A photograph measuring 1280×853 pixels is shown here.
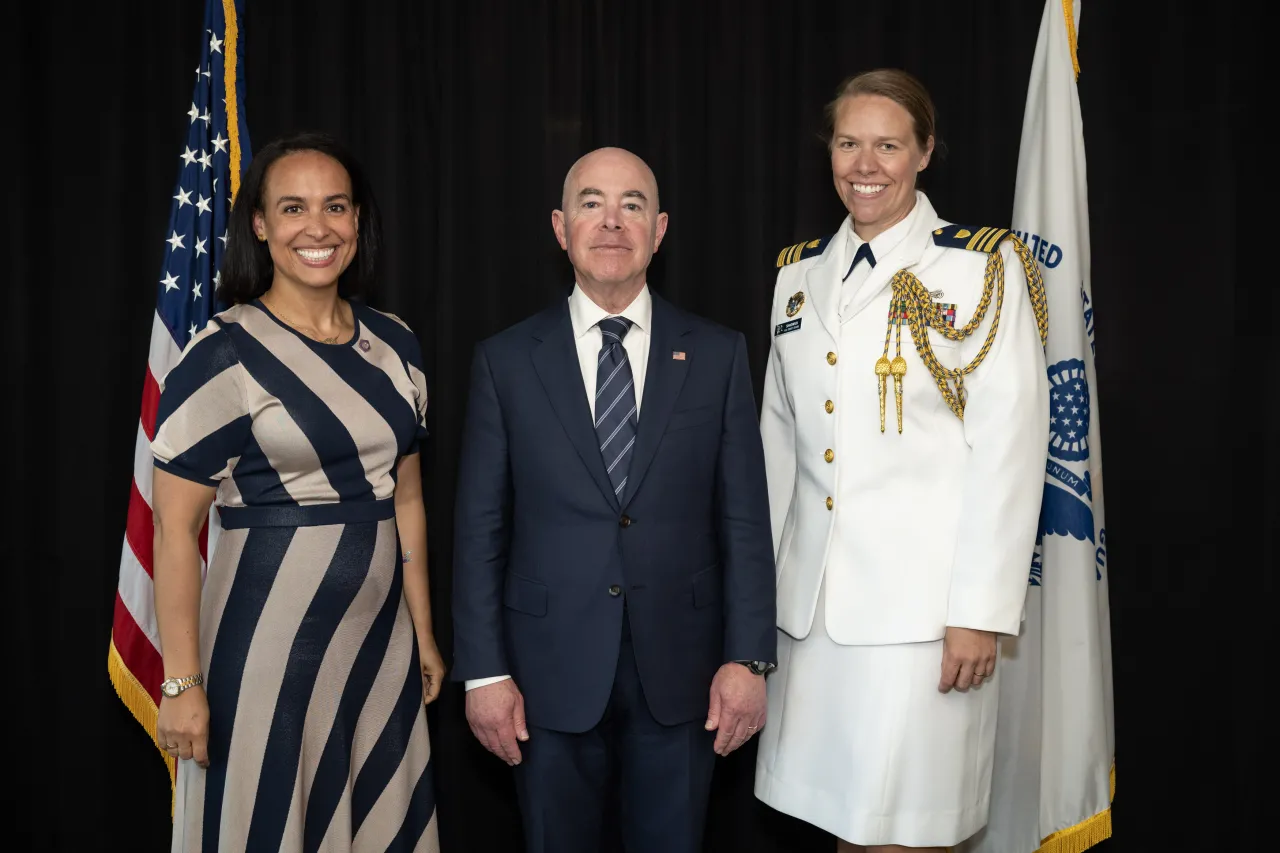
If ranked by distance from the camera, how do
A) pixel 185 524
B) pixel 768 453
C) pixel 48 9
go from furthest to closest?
pixel 48 9
pixel 768 453
pixel 185 524

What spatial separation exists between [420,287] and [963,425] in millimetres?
1621

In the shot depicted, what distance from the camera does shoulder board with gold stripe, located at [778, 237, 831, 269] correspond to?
2.30m

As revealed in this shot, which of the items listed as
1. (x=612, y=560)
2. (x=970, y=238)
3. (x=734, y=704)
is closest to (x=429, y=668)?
(x=612, y=560)

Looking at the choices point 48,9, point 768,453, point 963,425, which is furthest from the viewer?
point 48,9

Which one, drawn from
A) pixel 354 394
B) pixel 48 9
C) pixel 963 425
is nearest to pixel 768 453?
pixel 963 425

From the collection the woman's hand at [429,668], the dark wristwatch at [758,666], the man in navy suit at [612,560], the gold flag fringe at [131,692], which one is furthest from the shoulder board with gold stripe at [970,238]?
the gold flag fringe at [131,692]

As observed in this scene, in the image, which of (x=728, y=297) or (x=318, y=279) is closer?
(x=318, y=279)

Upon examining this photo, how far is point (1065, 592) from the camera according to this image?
248 cm

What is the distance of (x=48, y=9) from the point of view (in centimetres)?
283

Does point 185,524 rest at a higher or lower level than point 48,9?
lower

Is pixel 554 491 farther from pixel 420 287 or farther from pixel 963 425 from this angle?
pixel 420 287

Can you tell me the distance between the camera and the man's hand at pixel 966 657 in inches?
75.1

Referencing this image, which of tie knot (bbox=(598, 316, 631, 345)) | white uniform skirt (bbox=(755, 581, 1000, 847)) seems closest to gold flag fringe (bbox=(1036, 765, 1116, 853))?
white uniform skirt (bbox=(755, 581, 1000, 847))

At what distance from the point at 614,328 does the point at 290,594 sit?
2.75 ft
